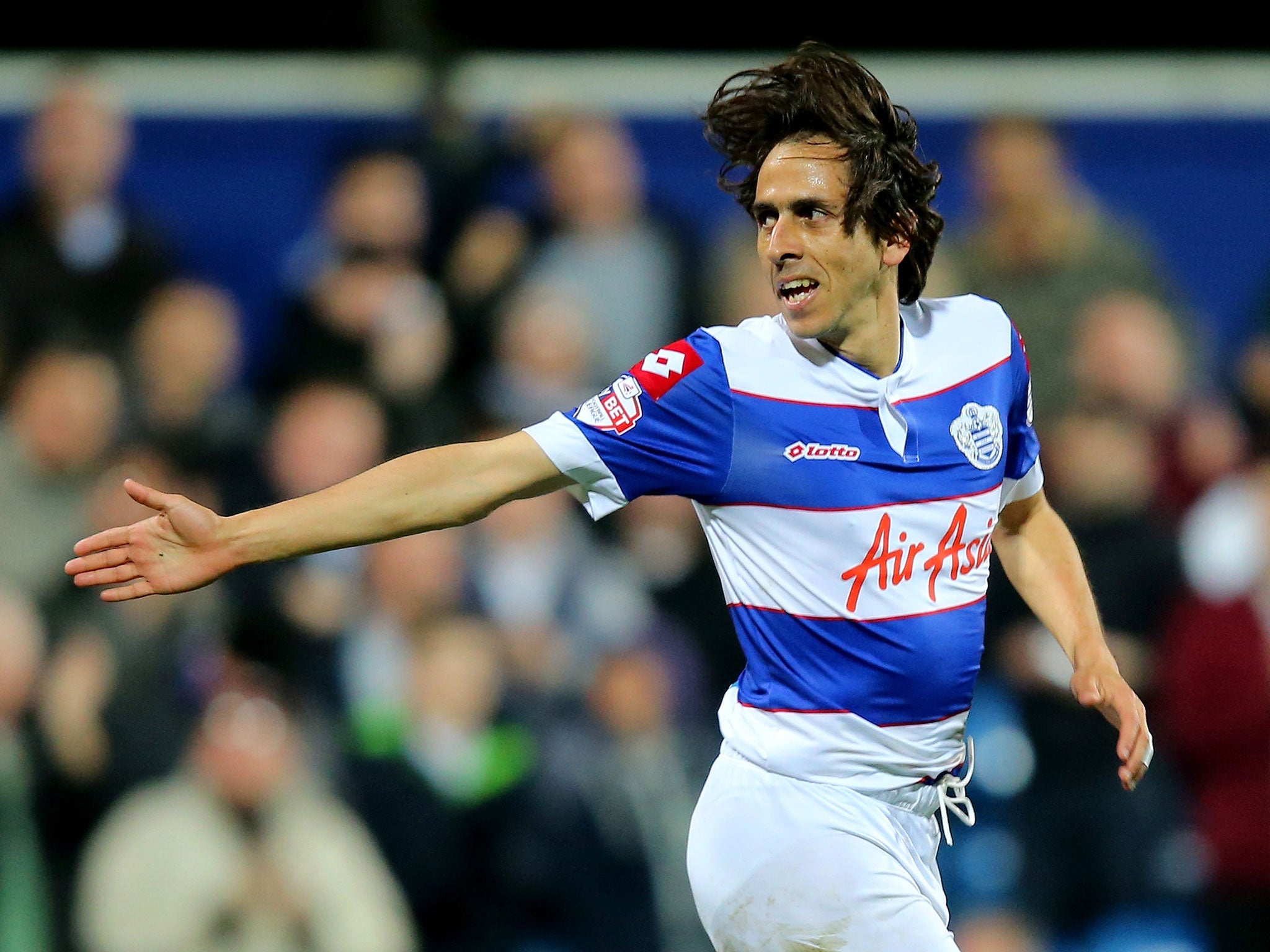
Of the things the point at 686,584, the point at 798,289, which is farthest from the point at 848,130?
the point at 686,584

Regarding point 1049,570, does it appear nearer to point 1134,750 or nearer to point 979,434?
point 979,434

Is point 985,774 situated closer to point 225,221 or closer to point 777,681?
point 777,681

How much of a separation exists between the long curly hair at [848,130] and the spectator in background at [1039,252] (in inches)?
155

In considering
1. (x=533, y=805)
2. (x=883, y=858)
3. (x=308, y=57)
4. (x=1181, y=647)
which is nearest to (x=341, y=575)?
(x=533, y=805)

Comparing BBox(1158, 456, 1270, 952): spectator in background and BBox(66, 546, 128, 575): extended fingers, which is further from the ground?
BBox(66, 546, 128, 575): extended fingers

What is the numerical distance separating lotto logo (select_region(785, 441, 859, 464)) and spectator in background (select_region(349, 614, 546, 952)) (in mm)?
3844

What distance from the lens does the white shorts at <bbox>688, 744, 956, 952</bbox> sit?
363 centimetres

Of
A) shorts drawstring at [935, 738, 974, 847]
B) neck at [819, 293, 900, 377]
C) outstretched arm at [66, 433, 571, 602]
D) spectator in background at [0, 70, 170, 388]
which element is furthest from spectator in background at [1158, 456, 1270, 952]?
spectator in background at [0, 70, 170, 388]

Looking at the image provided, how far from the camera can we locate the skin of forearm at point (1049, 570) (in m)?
4.08

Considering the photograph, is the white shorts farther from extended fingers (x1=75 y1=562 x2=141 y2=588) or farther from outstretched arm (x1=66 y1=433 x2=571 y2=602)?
extended fingers (x1=75 y1=562 x2=141 y2=588)

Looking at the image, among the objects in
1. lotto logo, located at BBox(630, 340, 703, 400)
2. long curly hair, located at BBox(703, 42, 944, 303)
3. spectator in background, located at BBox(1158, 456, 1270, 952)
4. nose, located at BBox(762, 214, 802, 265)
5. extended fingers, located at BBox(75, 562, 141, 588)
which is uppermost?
long curly hair, located at BBox(703, 42, 944, 303)

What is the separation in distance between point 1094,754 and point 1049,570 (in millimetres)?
3331

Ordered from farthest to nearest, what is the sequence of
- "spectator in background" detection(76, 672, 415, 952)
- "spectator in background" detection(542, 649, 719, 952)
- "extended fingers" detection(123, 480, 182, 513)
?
"spectator in background" detection(542, 649, 719, 952) < "spectator in background" detection(76, 672, 415, 952) < "extended fingers" detection(123, 480, 182, 513)

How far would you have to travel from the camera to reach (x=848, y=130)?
3809mm
